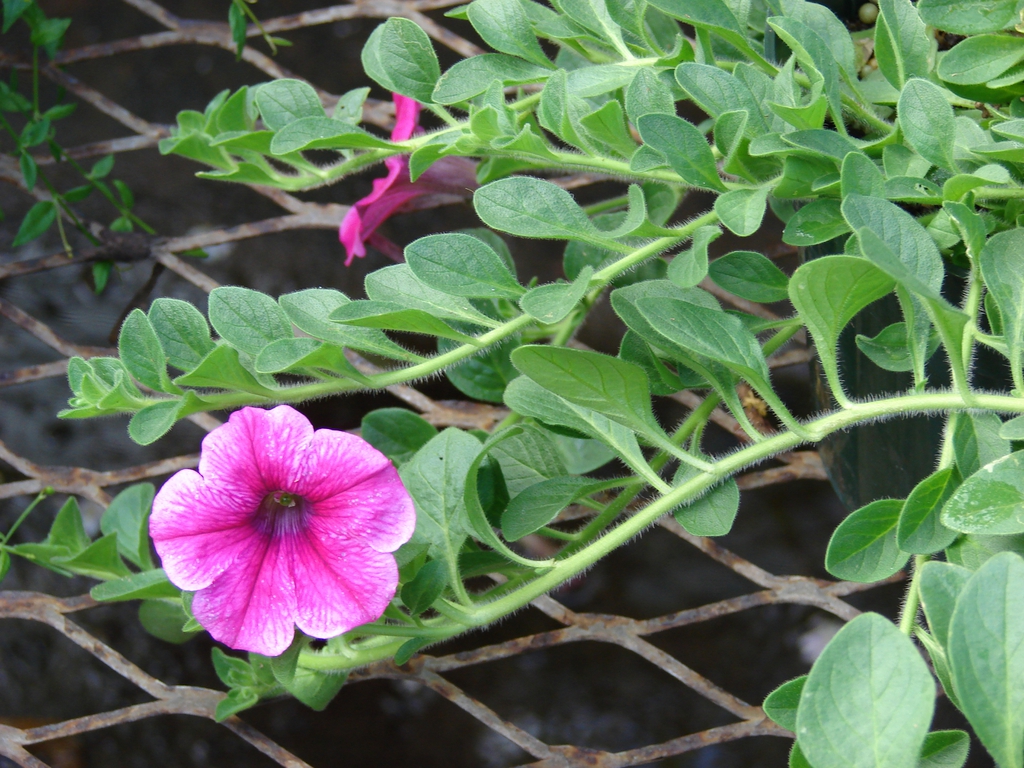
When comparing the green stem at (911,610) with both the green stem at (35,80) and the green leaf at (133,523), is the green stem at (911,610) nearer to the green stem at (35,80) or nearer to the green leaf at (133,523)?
the green leaf at (133,523)

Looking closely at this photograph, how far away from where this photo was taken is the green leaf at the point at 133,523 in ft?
1.67

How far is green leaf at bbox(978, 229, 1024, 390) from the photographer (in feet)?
0.99

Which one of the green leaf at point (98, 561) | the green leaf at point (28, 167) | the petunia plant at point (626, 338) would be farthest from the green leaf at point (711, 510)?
the green leaf at point (28, 167)


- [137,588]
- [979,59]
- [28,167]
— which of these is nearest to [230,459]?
[137,588]

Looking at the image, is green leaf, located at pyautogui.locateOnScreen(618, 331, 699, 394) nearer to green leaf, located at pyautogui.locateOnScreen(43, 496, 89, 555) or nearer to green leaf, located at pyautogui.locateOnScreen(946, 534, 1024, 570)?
green leaf, located at pyautogui.locateOnScreen(946, 534, 1024, 570)

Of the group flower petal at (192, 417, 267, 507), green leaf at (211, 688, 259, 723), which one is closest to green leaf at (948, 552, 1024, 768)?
flower petal at (192, 417, 267, 507)

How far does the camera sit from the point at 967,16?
0.34 metres

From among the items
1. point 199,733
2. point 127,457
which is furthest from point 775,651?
point 127,457

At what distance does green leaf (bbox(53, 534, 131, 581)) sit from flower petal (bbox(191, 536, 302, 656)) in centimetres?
19

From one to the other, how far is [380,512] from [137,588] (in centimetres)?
15

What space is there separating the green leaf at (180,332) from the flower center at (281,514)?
7cm

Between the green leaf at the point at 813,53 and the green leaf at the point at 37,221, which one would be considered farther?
the green leaf at the point at 37,221

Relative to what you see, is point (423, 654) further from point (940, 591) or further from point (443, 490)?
point (940, 591)

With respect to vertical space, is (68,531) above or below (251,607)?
below
